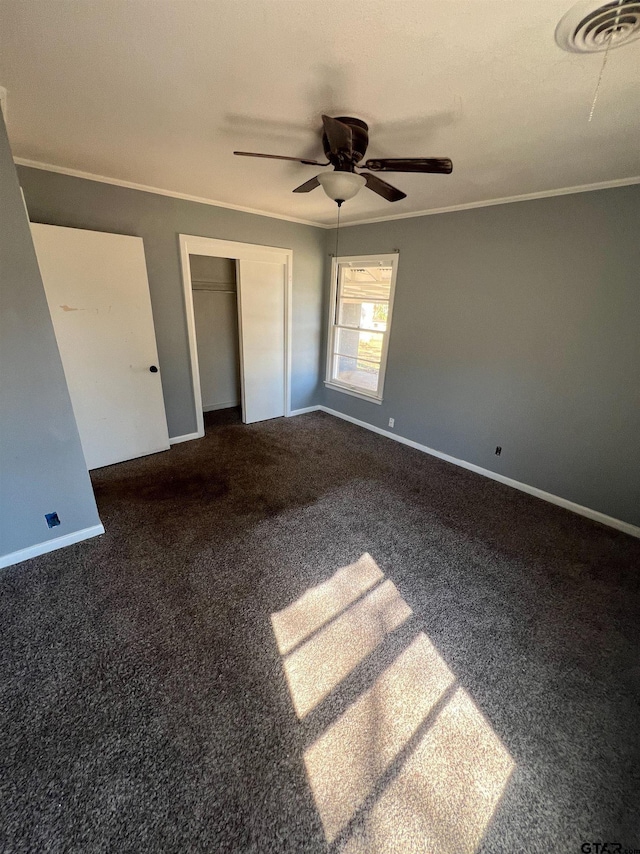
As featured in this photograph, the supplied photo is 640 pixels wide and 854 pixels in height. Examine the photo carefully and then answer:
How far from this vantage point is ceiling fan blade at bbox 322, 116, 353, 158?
1.37 metres

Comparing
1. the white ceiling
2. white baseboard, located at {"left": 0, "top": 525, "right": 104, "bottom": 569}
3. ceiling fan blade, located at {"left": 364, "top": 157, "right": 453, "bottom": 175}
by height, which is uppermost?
the white ceiling

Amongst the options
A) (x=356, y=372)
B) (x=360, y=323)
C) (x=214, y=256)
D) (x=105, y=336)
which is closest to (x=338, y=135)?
(x=105, y=336)

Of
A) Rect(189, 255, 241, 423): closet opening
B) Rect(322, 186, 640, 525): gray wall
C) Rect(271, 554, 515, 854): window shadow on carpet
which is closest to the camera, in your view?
Rect(271, 554, 515, 854): window shadow on carpet

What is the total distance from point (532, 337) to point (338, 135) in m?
2.23

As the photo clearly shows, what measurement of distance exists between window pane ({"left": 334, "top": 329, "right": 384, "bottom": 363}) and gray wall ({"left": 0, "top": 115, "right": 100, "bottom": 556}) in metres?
3.15

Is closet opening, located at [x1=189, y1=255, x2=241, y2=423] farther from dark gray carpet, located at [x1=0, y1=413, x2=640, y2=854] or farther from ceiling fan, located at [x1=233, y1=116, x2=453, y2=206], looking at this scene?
ceiling fan, located at [x1=233, y1=116, x2=453, y2=206]

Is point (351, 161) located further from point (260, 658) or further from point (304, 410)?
point (304, 410)

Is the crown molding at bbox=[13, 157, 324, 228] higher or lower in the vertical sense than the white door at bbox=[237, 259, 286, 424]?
higher

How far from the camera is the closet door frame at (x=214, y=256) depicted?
3.26m

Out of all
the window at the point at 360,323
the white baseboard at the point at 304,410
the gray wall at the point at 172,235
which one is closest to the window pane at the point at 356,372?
the window at the point at 360,323

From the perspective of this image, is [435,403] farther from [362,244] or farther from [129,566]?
[129,566]

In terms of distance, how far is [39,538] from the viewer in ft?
6.86

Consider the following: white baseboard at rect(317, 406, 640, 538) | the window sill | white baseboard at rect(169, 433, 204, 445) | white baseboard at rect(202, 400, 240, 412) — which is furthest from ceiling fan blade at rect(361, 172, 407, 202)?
white baseboard at rect(202, 400, 240, 412)

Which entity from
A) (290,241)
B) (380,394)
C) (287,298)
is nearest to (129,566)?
(380,394)
